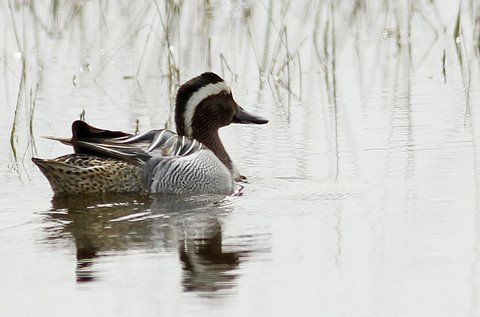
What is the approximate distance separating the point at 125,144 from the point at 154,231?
5.39ft

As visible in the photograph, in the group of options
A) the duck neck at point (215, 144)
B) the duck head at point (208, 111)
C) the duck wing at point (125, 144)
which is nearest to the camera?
the duck wing at point (125, 144)

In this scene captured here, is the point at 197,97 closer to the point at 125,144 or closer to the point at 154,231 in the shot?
the point at 125,144

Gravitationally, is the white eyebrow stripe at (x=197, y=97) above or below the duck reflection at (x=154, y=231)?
above

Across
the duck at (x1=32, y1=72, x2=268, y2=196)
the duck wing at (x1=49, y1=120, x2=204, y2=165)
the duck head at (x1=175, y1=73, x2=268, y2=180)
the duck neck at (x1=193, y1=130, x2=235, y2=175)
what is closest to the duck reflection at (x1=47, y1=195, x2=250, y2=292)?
the duck at (x1=32, y1=72, x2=268, y2=196)

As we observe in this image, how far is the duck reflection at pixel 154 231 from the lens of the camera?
7484 mm

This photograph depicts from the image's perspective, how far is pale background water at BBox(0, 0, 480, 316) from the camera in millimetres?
7051

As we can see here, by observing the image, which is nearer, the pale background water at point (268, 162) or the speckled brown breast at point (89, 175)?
the pale background water at point (268, 162)

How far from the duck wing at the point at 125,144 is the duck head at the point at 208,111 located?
47 cm

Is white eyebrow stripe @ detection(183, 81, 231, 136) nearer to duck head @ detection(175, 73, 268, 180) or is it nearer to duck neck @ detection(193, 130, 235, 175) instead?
duck head @ detection(175, 73, 268, 180)

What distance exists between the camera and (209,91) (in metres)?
10.8

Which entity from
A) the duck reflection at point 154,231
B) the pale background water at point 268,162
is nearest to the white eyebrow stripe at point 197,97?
the pale background water at point 268,162

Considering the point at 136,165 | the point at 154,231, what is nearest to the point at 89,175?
the point at 136,165

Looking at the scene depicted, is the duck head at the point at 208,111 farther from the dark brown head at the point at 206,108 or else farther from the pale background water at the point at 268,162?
the pale background water at the point at 268,162

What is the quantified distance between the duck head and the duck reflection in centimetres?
101
